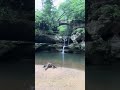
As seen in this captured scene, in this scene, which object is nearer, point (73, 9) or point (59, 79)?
point (59, 79)

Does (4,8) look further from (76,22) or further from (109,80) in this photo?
(109,80)

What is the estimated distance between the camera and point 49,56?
217 inches

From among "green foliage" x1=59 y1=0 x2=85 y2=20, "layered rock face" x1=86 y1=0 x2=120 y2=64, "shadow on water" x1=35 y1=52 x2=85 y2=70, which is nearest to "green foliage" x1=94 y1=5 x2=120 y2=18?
"layered rock face" x1=86 y1=0 x2=120 y2=64

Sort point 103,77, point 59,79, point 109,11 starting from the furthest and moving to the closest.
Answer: point 109,11
point 103,77
point 59,79

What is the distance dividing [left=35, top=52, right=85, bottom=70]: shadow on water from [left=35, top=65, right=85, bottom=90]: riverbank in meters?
0.16

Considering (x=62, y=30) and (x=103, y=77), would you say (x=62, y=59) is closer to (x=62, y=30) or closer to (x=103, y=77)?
(x=62, y=30)

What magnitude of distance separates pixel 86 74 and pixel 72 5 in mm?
1440

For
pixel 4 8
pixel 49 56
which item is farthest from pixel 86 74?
pixel 4 8

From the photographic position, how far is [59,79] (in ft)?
16.4

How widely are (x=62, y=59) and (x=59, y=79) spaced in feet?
2.24

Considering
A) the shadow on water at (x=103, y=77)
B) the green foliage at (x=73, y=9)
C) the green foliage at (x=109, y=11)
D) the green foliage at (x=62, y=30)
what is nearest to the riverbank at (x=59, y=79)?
the shadow on water at (x=103, y=77)

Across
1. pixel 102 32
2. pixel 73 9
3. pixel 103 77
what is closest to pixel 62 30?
pixel 73 9

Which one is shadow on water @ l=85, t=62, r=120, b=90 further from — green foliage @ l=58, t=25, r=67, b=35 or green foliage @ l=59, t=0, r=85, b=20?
green foliage @ l=59, t=0, r=85, b=20

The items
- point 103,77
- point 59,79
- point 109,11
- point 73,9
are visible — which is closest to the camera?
point 59,79
